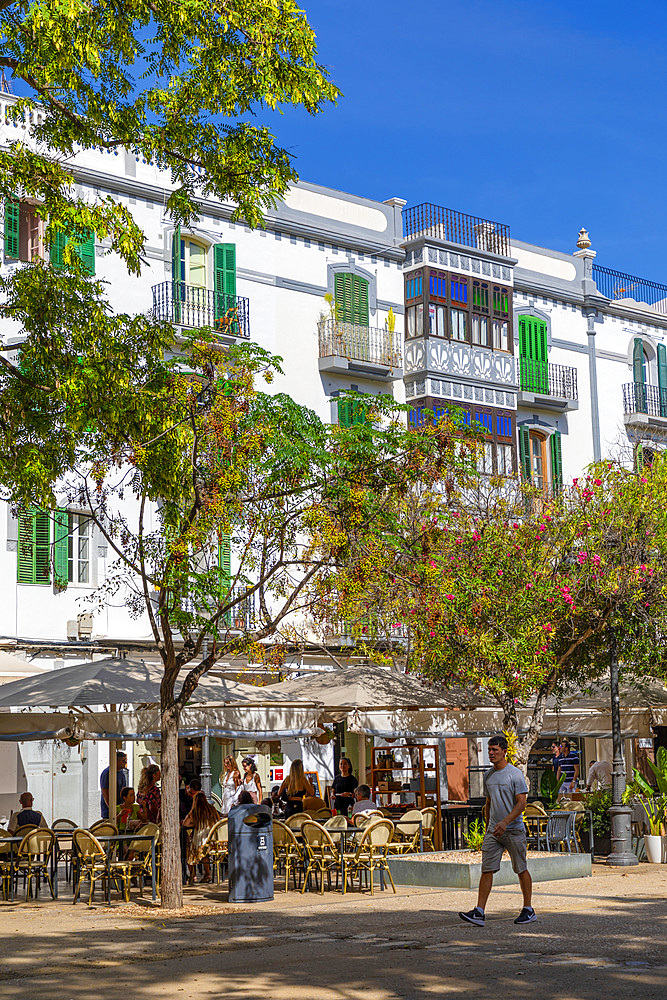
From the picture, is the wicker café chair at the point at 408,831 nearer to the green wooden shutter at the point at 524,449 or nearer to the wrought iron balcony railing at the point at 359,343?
the wrought iron balcony railing at the point at 359,343

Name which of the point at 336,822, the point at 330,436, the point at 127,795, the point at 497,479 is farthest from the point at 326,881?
the point at 497,479

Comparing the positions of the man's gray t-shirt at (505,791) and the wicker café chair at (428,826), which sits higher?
the man's gray t-shirt at (505,791)

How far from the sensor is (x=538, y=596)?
19594 mm

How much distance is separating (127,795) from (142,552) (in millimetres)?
5604

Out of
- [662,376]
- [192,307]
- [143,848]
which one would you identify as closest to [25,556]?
[192,307]

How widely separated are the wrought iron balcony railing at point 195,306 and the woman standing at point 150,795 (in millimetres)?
11109

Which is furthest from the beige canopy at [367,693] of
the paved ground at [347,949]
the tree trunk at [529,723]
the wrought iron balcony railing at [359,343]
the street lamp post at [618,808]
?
the wrought iron balcony railing at [359,343]

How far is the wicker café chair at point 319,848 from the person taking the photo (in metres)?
16.0

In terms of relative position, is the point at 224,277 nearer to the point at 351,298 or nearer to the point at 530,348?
the point at 351,298

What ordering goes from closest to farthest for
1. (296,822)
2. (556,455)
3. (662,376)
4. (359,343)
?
(296,822)
(359,343)
(556,455)
(662,376)

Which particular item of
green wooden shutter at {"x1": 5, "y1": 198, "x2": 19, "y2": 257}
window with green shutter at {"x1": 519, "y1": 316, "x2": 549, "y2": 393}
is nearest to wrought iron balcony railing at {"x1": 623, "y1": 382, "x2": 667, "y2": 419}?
window with green shutter at {"x1": 519, "y1": 316, "x2": 549, "y2": 393}

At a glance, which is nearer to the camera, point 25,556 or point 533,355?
point 25,556

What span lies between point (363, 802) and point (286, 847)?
2.35 metres

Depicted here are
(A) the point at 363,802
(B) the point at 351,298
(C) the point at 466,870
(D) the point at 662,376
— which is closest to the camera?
(C) the point at 466,870
